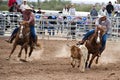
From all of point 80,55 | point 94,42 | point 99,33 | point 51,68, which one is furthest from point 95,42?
point 51,68

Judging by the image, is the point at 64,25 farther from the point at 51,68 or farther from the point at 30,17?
the point at 51,68

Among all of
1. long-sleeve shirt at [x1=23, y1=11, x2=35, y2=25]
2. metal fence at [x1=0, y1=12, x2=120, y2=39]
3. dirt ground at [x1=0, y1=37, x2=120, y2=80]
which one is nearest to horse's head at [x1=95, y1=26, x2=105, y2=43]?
dirt ground at [x1=0, y1=37, x2=120, y2=80]

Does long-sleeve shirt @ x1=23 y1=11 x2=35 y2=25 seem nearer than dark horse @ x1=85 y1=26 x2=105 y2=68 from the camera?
No

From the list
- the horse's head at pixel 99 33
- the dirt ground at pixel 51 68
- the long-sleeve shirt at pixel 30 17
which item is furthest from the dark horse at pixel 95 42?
the long-sleeve shirt at pixel 30 17

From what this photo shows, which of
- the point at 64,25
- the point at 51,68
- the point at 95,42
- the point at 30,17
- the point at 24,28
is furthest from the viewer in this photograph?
the point at 64,25

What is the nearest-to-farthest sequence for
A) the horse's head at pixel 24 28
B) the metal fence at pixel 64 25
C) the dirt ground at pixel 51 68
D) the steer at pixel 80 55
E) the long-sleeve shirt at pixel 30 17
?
the dirt ground at pixel 51 68 → the steer at pixel 80 55 → the horse's head at pixel 24 28 → the long-sleeve shirt at pixel 30 17 → the metal fence at pixel 64 25

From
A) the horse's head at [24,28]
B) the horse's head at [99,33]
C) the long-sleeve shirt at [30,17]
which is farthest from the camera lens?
the long-sleeve shirt at [30,17]

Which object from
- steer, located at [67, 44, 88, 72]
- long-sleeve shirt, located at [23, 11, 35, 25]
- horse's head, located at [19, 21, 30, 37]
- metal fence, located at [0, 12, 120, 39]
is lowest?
metal fence, located at [0, 12, 120, 39]

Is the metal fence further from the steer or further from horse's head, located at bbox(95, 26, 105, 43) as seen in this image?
the steer

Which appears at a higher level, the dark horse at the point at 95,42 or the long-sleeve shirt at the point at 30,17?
the long-sleeve shirt at the point at 30,17

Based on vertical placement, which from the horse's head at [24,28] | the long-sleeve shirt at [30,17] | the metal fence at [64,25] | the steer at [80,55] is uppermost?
the long-sleeve shirt at [30,17]

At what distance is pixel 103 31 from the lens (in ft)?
42.5

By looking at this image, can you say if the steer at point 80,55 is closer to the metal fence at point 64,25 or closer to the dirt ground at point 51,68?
the dirt ground at point 51,68

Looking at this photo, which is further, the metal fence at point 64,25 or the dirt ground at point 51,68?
the metal fence at point 64,25
